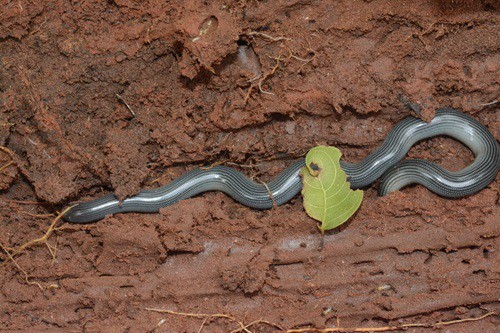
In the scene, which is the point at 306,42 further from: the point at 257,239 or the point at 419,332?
the point at 419,332

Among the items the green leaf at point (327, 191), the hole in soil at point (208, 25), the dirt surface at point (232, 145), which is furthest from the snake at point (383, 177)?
the hole in soil at point (208, 25)

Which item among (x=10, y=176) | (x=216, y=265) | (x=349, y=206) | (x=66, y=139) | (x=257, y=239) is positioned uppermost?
(x=349, y=206)

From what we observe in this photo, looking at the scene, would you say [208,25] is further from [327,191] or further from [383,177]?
[383,177]

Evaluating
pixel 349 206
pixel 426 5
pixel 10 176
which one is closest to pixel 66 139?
pixel 10 176

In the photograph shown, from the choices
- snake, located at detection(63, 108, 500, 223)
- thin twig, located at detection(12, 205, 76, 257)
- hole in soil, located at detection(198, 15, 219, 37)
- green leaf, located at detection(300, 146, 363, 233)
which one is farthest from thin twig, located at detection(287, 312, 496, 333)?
hole in soil, located at detection(198, 15, 219, 37)

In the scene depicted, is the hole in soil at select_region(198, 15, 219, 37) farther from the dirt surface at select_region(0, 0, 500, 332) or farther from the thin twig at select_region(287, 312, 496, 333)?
the thin twig at select_region(287, 312, 496, 333)
